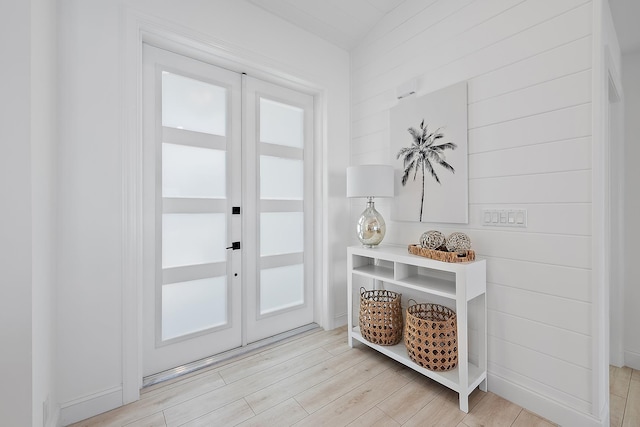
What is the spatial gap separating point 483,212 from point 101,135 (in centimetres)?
240

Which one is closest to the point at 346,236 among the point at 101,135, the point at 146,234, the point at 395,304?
the point at 395,304

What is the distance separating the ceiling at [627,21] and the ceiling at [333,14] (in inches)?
55.7

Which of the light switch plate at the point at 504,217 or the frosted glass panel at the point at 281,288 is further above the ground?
the light switch plate at the point at 504,217

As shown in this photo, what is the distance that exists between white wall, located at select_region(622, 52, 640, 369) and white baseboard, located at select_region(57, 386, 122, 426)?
3.47 meters

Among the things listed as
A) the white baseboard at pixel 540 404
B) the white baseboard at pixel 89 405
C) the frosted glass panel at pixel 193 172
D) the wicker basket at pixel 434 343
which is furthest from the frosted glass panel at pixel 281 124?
the white baseboard at pixel 540 404

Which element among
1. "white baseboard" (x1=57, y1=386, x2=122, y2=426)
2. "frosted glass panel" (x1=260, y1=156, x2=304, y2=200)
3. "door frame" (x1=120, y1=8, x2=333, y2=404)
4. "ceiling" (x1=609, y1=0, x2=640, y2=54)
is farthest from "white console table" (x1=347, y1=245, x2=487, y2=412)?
"ceiling" (x1=609, y1=0, x2=640, y2=54)

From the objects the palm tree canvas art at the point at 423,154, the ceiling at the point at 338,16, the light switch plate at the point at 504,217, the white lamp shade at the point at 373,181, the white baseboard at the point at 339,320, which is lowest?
the white baseboard at the point at 339,320

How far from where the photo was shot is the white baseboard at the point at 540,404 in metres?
1.40

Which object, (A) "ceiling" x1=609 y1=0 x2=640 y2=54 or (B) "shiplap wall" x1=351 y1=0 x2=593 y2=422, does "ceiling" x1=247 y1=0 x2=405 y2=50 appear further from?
(A) "ceiling" x1=609 y1=0 x2=640 y2=54

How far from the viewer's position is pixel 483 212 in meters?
1.78

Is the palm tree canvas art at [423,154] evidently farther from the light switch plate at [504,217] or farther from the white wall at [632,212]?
the white wall at [632,212]

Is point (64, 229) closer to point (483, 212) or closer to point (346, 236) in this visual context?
point (346, 236)

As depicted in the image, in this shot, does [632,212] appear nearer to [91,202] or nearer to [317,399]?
[317,399]

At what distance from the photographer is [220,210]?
219 cm
